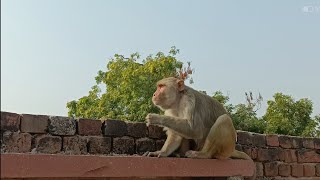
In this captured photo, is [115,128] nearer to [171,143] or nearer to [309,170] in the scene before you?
[171,143]

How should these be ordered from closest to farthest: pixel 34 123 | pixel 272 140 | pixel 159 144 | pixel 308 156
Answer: pixel 34 123 < pixel 159 144 < pixel 272 140 < pixel 308 156

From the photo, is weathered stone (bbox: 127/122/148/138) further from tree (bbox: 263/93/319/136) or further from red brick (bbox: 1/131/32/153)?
tree (bbox: 263/93/319/136)

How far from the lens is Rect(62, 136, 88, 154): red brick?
12.6 feet

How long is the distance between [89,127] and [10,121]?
73cm

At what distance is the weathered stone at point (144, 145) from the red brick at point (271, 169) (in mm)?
1827

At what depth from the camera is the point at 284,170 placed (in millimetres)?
5914

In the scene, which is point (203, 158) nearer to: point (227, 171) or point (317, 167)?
point (227, 171)

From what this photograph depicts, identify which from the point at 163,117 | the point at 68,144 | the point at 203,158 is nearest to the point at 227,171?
the point at 203,158

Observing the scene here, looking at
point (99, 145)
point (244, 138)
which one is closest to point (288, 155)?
point (244, 138)

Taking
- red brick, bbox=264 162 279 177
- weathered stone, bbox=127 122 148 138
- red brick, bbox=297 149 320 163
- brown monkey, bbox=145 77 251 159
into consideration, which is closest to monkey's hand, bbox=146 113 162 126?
brown monkey, bbox=145 77 251 159

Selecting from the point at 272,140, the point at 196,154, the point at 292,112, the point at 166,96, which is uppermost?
the point at 292,112

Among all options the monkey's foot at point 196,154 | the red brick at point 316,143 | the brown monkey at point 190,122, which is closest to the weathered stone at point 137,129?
the brown monkey at point 190,122

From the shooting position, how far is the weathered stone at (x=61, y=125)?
149 inches

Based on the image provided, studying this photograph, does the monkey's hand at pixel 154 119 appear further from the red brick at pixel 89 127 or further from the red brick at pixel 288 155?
the red brick at pixel 288 155
